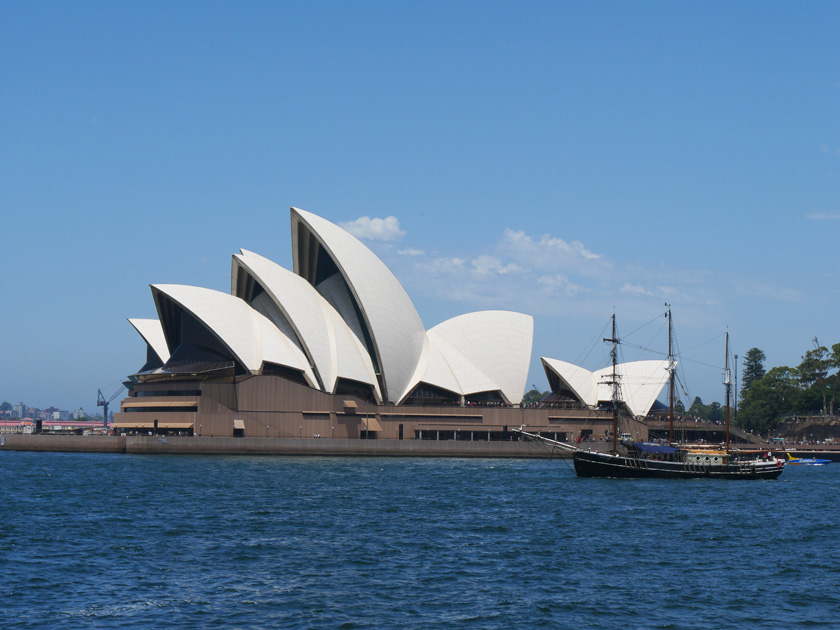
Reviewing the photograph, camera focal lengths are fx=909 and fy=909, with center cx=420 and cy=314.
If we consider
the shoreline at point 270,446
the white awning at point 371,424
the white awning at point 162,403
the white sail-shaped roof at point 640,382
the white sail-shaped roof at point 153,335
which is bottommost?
the shoreline at point 270,446

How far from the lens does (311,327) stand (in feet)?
261

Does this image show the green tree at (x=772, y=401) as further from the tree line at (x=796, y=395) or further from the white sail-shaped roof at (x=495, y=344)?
the white sail-shaped roof at (x=495, y=344)

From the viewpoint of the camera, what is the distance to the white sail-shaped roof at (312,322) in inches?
3093

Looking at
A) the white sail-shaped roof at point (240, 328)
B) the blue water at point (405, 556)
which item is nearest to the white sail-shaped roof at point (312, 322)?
the white sail-shaped roof at point (240, 328)

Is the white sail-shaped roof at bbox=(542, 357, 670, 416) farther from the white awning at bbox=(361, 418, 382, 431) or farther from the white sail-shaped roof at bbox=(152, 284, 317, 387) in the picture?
the white sail-shaped roof at bbox=(152, 284, 317, 387)

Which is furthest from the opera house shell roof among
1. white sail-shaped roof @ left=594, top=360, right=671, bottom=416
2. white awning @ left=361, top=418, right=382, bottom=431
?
white sail-shaped roof @ left=594, top=360, right=671, bottom=416

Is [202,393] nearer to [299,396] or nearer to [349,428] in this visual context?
[299,396]

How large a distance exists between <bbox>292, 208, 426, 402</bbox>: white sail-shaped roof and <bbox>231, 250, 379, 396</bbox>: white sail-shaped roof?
1893 millimetres

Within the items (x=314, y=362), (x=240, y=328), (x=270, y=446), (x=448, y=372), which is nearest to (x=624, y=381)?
(x=448, y=372)

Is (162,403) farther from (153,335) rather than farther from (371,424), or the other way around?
(371,424)

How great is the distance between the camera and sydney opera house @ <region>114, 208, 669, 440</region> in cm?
7806

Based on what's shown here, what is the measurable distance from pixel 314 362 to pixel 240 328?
7168 mm

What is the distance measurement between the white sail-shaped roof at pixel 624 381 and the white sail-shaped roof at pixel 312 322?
24.5 meters

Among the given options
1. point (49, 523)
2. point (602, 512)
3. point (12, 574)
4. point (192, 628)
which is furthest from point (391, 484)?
point (192, 628)
